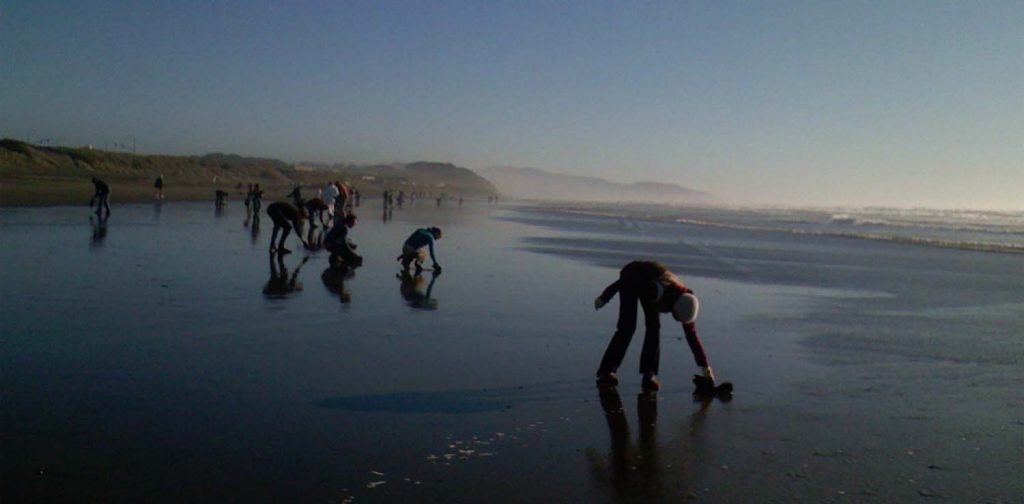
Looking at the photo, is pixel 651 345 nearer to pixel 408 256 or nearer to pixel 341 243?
pixel 408 256

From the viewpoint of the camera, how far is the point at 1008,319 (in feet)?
43.6

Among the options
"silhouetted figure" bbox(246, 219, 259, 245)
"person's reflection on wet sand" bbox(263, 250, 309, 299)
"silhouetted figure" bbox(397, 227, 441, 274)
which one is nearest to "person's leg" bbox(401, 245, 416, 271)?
"silhouetted figure" bbox(397, 227, 441, 274)

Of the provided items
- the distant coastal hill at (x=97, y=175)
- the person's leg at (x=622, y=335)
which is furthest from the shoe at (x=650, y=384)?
the distant coastal hill at (x=97, y=175)

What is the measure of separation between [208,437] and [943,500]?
5.01 metres

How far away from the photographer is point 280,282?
13383 millimetres

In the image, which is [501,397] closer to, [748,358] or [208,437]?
[208,437]

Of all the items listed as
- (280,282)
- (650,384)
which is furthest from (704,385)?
(280,282)

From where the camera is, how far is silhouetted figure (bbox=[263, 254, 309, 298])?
40.1 feet

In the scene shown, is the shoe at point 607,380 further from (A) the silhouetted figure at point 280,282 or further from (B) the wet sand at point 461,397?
(A) the silhouetted figure at point 280,282

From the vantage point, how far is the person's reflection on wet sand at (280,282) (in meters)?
12.2

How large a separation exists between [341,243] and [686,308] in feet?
34.0

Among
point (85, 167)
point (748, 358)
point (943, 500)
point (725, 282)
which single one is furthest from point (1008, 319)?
point (85, 167)

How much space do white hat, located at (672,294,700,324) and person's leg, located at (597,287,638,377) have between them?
54cm

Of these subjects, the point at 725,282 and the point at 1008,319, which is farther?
the point at 725,282
